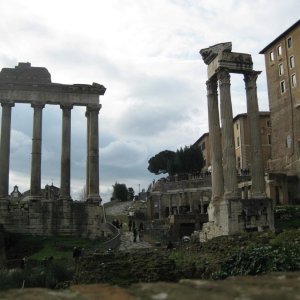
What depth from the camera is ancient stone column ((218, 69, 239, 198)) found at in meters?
25.6

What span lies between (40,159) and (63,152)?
67.8 inches

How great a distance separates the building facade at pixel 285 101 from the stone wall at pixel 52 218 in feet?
85.6

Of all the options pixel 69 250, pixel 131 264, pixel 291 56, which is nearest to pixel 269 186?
pixel 291 56

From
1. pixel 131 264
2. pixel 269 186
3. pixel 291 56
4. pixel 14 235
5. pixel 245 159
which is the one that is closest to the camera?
pixel 131 264

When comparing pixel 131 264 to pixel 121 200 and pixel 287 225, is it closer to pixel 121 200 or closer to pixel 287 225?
pixel 287 225

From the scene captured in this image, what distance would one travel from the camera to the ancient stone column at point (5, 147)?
3203 cm

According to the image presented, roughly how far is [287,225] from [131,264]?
61.0ft

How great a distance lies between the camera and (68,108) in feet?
113

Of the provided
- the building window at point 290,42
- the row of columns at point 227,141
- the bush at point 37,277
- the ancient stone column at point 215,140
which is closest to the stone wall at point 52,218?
the ancient stone column at point 215,140

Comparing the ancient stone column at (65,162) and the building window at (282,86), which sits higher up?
the building window at (282,86)

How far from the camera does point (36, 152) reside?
1292 inches

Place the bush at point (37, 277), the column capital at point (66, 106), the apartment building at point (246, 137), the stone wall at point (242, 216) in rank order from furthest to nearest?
1. the apartment building at point (246, 137)
2. the column capital at point (66, 106)
3. the stone wall at point (242, 216)
4. the bush at point (37, 277)

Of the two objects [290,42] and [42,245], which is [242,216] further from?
[290,42]

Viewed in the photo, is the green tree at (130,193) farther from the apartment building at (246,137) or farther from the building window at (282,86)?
the building window at (282,86)
